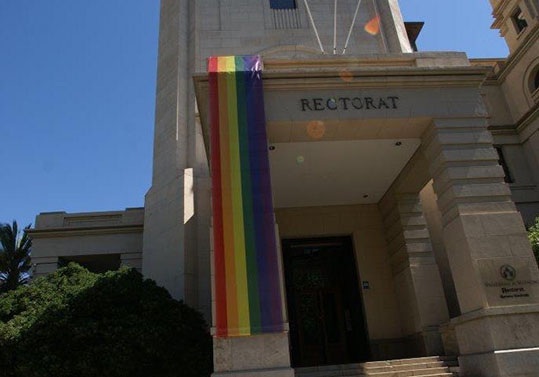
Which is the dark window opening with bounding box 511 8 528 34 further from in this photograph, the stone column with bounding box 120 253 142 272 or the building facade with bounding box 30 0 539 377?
the stone column with bounding box 120 253 142 272

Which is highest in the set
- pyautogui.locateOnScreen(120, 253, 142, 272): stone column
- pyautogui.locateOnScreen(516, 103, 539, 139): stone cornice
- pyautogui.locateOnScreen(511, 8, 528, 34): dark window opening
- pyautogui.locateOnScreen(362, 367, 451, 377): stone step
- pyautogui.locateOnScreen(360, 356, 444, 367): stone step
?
pyautogui.locateOnScreen(511, 8, 528, 34): dark window opening

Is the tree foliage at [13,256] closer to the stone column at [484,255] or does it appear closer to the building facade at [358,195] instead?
the building facade at [358,195]

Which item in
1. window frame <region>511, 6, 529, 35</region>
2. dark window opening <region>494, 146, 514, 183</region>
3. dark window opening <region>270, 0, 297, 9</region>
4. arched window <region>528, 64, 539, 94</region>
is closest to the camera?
dark window opening <region>494, 146, 514, 183</region>

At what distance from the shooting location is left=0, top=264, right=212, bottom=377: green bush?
11673 mm

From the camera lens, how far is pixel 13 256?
29.0 m

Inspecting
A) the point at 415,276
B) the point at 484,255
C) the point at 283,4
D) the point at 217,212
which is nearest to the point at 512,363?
the point at 484,255

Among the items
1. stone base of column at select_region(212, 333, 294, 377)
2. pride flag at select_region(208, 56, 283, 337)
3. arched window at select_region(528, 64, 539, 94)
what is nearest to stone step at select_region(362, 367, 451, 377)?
stone base of column at select_region(212, 333, 294, 377)

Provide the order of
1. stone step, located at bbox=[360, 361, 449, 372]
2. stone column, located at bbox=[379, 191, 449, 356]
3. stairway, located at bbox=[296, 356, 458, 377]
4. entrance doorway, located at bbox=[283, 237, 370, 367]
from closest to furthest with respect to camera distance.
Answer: stairway, located at bbox=[296, 356, 458, 377] → stone step, located at bbox=[360, 361, 449, 372] → stone column, located at bbox=[379, 191, 449, 356] → entrance doorway, located at bbox=[283, 237, 370, 367]

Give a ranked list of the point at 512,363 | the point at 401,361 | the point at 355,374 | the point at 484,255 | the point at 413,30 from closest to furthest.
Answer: the point at 512,363 < the point at 484,255 < the point at 355,374 < the point at 401,361 < the point at 413,30

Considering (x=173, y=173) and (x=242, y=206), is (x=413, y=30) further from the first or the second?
(x=242, y=206)

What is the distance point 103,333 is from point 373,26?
18420mm

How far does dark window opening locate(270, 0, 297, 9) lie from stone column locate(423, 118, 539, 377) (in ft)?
42.2

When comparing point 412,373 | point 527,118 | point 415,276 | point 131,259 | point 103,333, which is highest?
point 527,118

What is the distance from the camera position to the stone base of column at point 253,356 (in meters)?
9.64
